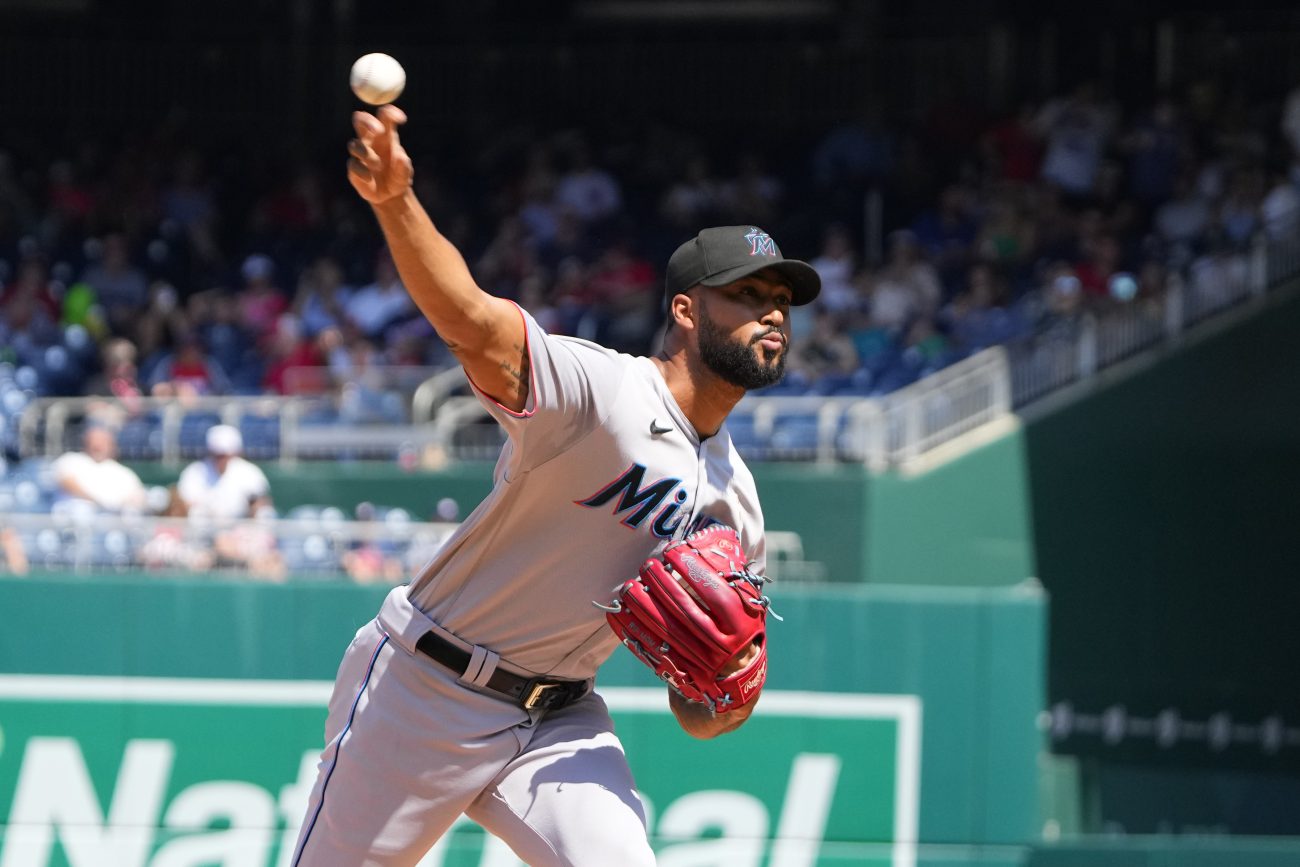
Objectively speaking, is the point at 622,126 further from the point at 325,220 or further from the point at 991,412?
the point at 991,412

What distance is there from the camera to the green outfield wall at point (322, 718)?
739cm

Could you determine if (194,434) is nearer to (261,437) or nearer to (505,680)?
(261,437)

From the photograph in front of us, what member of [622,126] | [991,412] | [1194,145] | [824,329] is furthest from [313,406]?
[1194,145]

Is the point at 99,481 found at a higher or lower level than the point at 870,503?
higher

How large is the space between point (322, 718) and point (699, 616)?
389cm

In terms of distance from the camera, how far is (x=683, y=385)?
3996 millimetres

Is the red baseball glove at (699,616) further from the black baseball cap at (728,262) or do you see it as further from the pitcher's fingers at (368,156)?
the pitcher's fingers at (368,156)

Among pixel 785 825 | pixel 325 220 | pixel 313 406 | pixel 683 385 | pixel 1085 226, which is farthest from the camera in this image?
pixel 325 220

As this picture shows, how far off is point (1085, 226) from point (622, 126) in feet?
15.0

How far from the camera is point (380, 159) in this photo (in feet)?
10.6

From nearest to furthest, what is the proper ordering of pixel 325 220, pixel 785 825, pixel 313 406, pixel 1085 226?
pixel 785 825
pixel 313 406
pixel 1085 226
pixel 325 220

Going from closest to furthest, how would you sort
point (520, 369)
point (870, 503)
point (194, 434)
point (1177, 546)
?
point (520, 369) → point (870, 503) → point (194, 434) → point (1177, 546)

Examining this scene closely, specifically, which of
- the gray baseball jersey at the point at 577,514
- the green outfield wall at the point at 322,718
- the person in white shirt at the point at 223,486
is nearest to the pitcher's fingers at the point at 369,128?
the gray baseball jersey at the point at 577,514

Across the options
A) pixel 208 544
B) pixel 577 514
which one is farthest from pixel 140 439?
pixel 577 514
